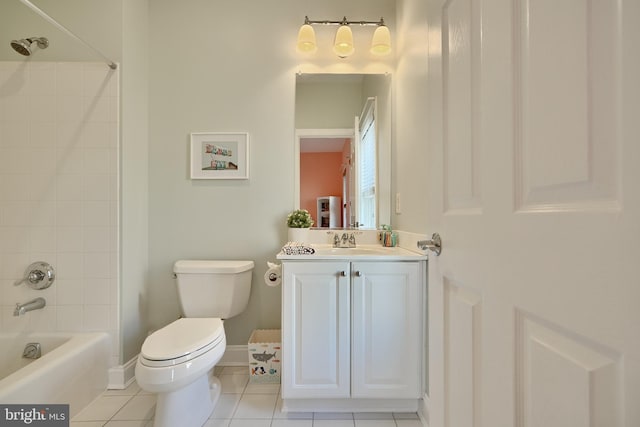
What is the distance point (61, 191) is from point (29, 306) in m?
0.71

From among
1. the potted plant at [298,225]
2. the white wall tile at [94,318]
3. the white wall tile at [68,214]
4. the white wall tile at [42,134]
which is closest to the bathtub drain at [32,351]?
the white wall tile at [94,318]

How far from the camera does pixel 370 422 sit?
4.79 ft

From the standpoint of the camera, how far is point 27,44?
1.59m

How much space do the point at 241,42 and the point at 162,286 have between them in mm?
1869

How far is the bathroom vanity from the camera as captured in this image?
1421mm

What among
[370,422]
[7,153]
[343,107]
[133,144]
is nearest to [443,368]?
[370,422]

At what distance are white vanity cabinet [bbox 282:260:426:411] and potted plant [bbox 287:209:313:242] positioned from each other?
50 centimetres

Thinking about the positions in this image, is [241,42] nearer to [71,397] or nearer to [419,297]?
[419,297]

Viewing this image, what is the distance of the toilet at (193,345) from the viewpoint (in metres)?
1.19

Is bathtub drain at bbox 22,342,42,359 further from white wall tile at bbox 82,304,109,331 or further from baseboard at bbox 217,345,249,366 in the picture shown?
baseboard at bbox 217,345,249,366

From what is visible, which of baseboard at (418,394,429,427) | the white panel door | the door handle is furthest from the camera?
baseboard at (418,394,429,427)

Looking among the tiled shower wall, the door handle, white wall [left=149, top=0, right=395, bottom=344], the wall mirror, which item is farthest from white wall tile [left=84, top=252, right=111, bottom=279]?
the door handle

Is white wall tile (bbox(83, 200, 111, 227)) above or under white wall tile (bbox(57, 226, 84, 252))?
above

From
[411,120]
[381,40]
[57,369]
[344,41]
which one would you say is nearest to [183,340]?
[57,369]
